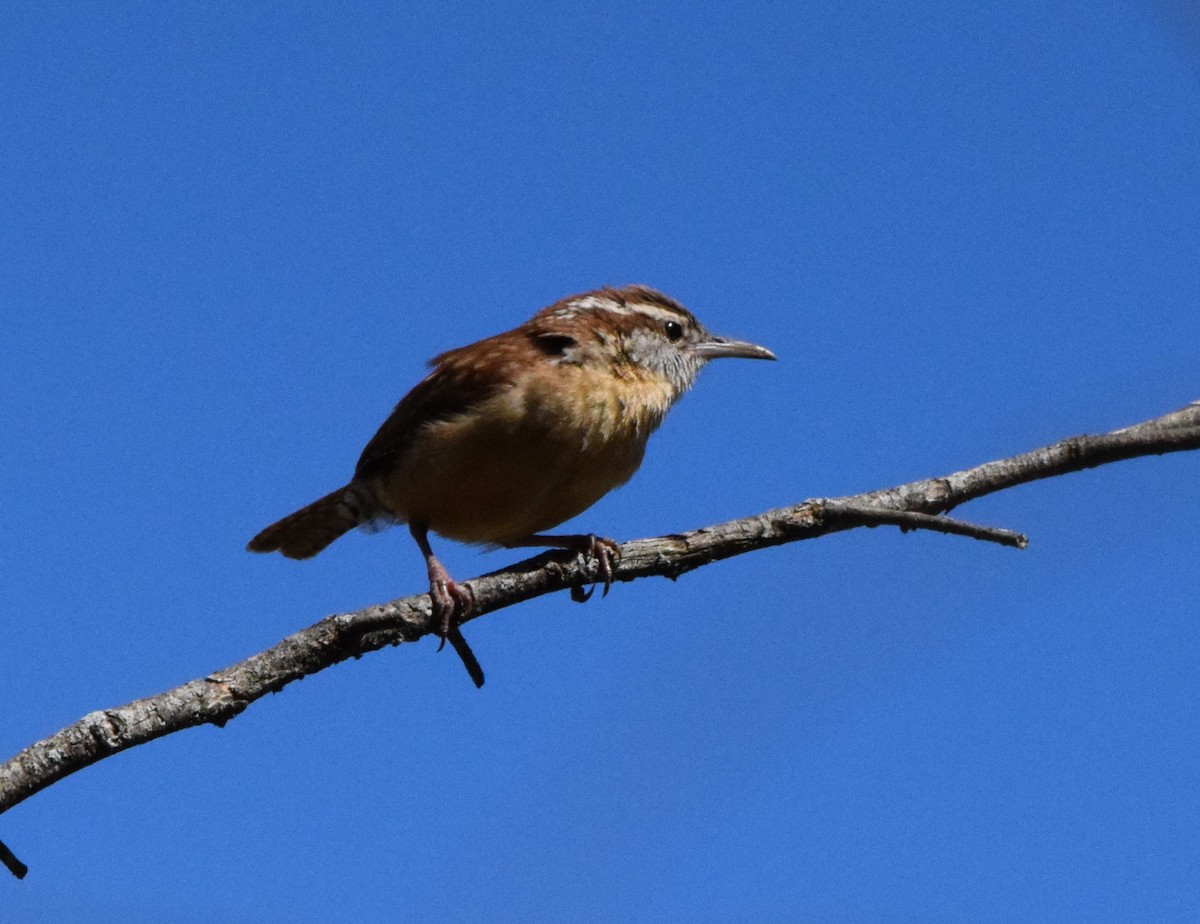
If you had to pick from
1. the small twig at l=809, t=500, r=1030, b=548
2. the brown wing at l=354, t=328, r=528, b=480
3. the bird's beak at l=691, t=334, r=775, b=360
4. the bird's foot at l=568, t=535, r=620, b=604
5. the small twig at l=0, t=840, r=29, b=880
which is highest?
the bird's beak at l=691, t=334, r=775, b=360

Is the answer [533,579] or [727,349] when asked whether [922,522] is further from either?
[727,349]

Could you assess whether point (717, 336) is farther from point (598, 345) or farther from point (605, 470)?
point (605, 470)

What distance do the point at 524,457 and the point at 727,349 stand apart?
182cm

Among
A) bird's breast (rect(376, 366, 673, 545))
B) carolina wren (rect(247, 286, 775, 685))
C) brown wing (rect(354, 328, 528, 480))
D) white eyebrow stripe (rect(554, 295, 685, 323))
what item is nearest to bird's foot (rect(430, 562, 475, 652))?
carolina wren (rect(247, 286, 775, 685))

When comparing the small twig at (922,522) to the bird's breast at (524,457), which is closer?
the small twig at (922,522)

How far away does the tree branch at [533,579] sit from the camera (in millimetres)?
2924

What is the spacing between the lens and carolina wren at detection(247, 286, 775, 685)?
5129 mm

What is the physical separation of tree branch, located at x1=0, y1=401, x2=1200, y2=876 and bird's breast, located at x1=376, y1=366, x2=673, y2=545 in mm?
1109

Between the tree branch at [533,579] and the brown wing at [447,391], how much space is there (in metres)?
1.46

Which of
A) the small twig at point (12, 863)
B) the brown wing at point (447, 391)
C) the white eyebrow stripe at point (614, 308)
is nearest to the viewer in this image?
the small twig at point (12, 863)

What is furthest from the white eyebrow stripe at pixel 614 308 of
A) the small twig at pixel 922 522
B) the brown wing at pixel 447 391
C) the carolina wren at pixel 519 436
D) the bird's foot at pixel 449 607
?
the small twig at pixel 922 522

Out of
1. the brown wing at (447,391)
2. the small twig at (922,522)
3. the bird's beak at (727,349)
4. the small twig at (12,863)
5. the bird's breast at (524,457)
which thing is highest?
the bird's beak at (727,349)

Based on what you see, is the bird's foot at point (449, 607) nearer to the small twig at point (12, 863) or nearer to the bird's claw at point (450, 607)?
the bird's claw at point (450, 607)

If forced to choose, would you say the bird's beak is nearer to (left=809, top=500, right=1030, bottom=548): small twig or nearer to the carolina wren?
the carolina wren
